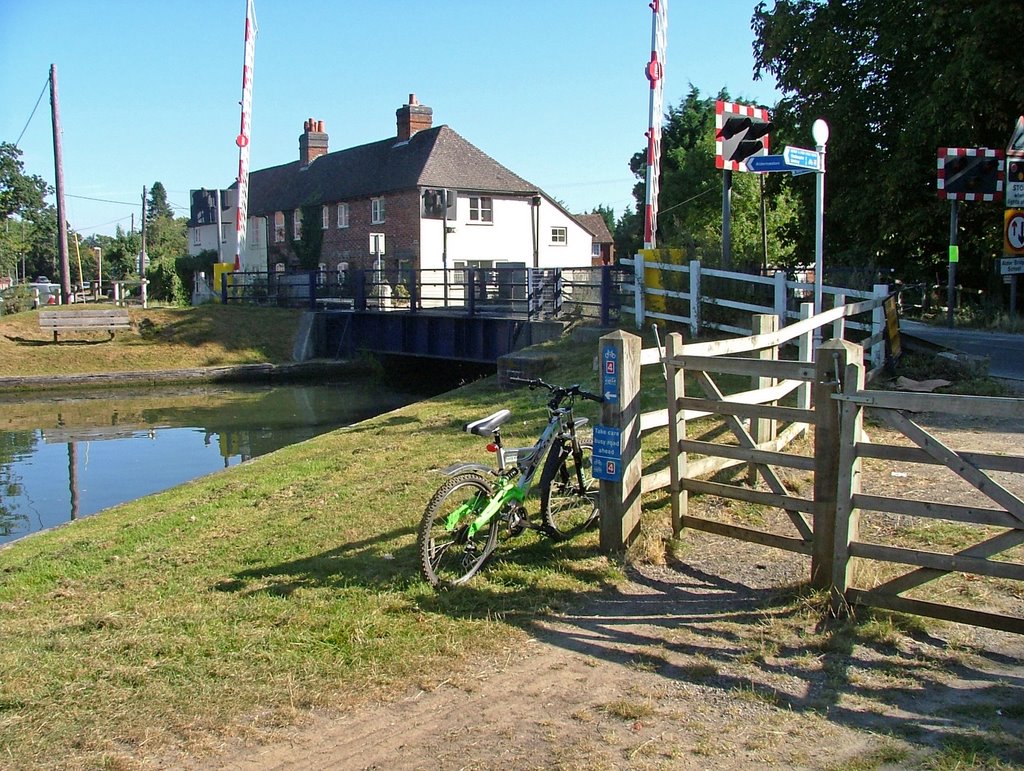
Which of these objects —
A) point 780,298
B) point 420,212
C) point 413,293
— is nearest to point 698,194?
point 420,212

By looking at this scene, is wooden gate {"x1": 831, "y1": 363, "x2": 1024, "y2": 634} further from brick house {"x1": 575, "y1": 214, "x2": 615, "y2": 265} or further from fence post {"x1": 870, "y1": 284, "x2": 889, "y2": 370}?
brick house {"x1": 575, "y1": 214, "x2": 615, "y2": 265}

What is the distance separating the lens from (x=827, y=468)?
5.39m

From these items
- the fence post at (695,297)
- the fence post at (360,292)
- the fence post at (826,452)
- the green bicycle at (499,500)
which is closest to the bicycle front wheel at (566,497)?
the green bicycle at (499,500)

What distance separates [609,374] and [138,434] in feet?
46.6

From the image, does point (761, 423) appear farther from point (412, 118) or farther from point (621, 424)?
point (412, 118)

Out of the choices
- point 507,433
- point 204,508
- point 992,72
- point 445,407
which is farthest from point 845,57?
point 204,508

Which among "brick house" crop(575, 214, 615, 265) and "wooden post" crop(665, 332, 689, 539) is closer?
"wooden post" crop(665, 332, 689, 539)

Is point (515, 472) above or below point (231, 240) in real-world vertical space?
below

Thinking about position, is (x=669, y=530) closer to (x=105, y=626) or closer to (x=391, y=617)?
(x=391, y=617)

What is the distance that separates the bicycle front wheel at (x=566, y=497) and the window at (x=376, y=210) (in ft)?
133

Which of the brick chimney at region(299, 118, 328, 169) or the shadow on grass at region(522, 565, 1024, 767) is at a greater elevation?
the brick chimney at region(299, 118, 328, 169)

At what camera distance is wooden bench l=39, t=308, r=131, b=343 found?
28141mm

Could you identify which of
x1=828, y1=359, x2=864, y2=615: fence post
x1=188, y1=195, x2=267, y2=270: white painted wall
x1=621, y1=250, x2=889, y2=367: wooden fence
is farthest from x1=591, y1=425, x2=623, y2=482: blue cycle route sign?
x1=188, y1=195, x2=267, y2=270: white painted wall

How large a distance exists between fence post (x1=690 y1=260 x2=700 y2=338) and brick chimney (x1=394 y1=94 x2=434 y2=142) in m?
35.0
